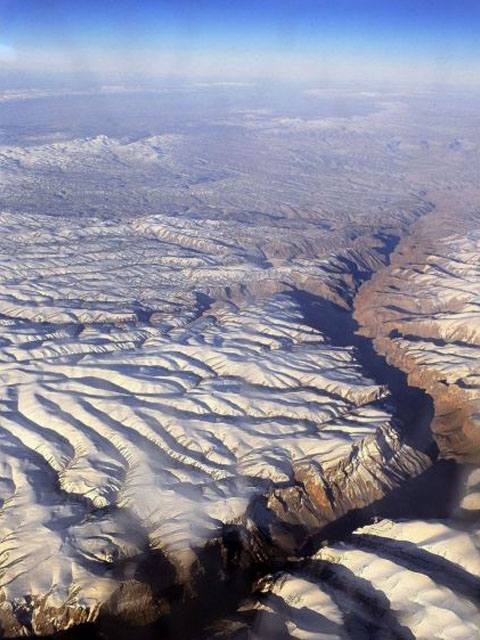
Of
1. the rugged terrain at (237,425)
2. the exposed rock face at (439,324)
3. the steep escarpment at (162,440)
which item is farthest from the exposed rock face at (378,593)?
the exposed rock face at (439,324)

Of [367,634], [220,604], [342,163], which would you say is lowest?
[220,604]

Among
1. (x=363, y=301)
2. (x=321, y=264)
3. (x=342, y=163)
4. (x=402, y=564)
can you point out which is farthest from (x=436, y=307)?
(x=342, y=163)

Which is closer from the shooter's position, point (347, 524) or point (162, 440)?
point (347, 524)

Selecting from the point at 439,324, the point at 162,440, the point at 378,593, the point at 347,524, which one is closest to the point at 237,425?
the point at 162,440

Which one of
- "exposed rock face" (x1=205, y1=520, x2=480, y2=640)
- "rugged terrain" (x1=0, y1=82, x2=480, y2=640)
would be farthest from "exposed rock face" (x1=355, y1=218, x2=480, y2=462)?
"exposed rock face" (x1=205, y1=520, x2=480, y2=640)

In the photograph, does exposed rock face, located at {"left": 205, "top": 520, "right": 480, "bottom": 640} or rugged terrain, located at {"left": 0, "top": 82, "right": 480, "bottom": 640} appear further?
rugged terrain, located at {"left": 0, "top": 82, "right": 480, "bottom": 640}

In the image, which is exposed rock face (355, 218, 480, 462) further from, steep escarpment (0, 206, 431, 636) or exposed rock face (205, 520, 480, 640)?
exposed rock face (205, 520, 480, 640)

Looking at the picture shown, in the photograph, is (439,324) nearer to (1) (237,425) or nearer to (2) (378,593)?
(1) (237,425)

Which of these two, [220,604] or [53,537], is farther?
[53,537]

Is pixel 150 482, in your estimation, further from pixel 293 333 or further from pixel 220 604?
pixel 293 333
